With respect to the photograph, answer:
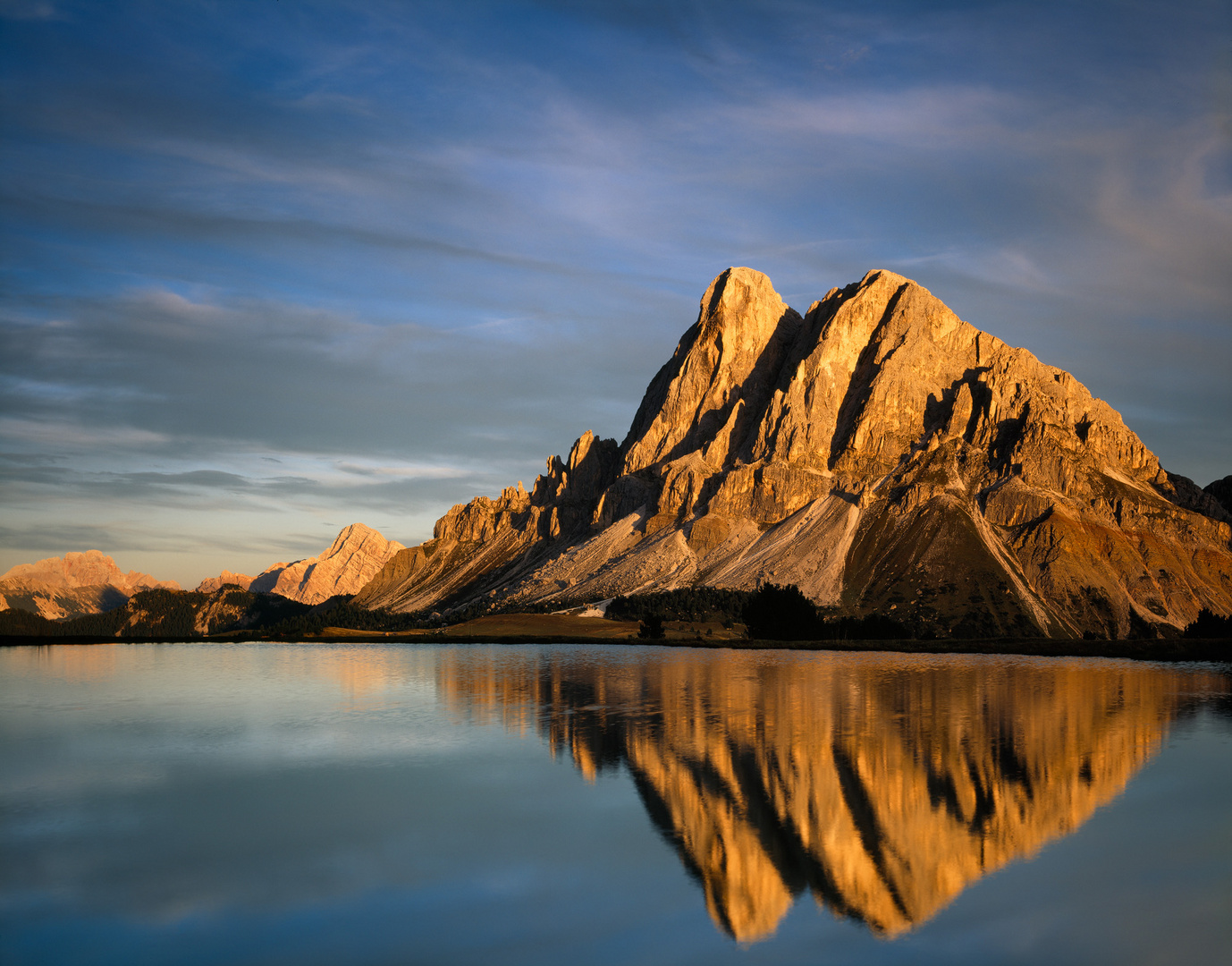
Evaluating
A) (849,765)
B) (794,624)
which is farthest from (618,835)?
(794,624)

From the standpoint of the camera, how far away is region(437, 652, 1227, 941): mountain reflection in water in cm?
2316

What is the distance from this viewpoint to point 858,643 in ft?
474

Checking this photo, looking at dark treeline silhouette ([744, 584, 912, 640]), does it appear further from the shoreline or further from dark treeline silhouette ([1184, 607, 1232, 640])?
dark treeline silhouette ([1184, 607, 1232, 640])

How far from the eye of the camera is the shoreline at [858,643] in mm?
116750

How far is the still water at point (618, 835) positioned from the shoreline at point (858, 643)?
67187 mm

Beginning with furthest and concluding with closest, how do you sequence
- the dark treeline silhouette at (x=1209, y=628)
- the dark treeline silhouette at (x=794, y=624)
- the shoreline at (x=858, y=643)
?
the dark treeline silhouette at (x=794, y=624), the dark treeline silhouette at (x=1209, y=628), the shoreline at (x=858, y=643)

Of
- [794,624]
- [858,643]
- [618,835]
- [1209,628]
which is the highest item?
[618,835]

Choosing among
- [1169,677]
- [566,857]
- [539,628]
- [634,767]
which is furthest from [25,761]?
[539,628]

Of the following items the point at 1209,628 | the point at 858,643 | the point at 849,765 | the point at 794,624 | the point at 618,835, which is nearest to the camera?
the point at 618,835

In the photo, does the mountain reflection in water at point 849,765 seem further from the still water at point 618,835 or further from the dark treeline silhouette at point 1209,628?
the dark treeline silhouette at point 1209,628

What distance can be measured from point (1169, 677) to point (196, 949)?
82.3 meters

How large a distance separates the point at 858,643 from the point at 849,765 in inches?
4417

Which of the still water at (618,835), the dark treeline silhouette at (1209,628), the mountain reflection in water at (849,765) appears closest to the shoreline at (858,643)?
the dark treeline silhouette at (1209,628)

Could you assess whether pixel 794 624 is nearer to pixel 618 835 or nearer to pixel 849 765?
pixel 849 765
